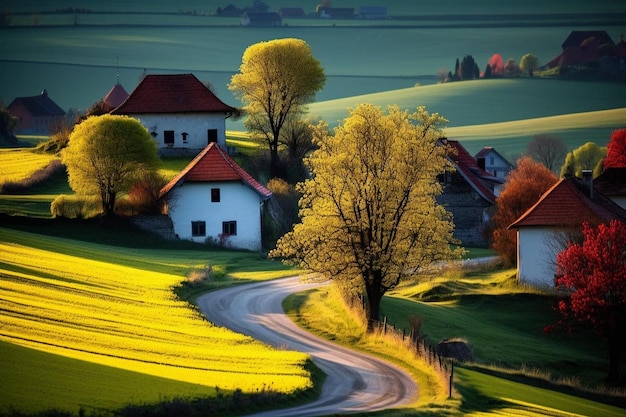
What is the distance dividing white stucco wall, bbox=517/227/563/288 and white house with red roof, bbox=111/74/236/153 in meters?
33.9

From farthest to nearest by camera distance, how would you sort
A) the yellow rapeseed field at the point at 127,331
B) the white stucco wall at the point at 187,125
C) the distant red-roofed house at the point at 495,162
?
the distant red-roofed house at the point at 495,162, the white stucco wall at the point at 187,125, the yellow rapeseed field at the point at 127,331

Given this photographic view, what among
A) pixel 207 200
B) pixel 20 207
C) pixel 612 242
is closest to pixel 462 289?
pixel 612 242

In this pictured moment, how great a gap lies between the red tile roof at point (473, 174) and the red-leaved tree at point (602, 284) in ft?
112

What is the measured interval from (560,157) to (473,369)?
121 meters

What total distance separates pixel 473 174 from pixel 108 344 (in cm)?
6316

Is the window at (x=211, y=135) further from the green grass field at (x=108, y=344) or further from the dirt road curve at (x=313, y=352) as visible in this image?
the green grass field at (x=108, y=344)

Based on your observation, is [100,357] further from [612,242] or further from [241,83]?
[241,83]

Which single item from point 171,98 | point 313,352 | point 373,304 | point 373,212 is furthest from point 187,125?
point 313,352

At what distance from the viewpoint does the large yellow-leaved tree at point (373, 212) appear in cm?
5006

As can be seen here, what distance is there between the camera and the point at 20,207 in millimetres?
77562

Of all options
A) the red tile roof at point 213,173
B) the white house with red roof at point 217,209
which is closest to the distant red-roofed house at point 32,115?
the red tile roof at point 213,173

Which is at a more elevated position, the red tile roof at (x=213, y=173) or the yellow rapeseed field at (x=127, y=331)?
the red tile roof at (x=213, y=173)

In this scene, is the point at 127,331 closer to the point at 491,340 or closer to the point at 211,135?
the point at 491,340

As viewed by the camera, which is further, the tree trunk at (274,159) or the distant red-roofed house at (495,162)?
the distant red-roofed house at (495,162)
